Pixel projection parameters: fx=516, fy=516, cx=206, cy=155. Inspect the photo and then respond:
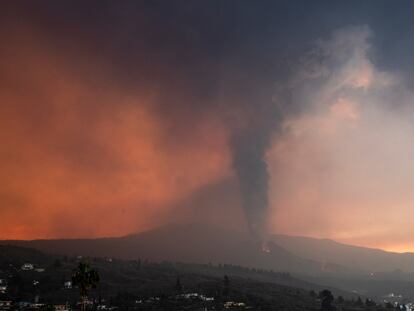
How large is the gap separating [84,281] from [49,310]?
→ 3714cm

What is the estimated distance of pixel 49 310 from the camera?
179 m

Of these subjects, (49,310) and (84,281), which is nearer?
(84,281)

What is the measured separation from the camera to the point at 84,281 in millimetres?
152000
